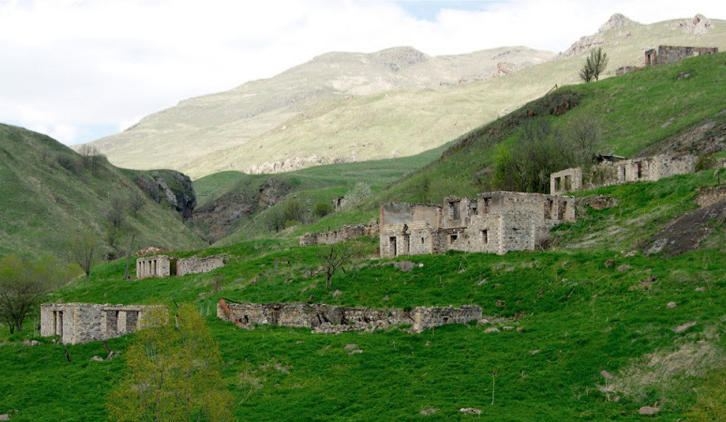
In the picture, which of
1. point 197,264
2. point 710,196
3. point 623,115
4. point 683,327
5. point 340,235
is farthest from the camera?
point 623,115

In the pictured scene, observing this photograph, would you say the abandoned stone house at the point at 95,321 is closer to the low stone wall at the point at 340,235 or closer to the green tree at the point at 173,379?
the green tree at the point at 173,379

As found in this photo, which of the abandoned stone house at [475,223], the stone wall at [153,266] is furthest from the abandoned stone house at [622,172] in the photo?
the stone wall at [153,266]

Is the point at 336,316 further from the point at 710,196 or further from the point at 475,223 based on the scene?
the point at 710,196

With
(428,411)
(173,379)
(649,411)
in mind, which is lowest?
(428,411)

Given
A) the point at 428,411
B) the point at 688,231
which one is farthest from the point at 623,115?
the point at 428,411

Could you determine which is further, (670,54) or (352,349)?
(670,54)

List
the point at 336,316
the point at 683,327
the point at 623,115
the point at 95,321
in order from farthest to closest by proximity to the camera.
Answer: the point at 623,115 < the point at 95,321 < the point at 336,316 < the point at 683,327

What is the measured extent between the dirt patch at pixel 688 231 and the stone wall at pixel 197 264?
114 ft

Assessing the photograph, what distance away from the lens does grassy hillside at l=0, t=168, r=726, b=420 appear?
118ft

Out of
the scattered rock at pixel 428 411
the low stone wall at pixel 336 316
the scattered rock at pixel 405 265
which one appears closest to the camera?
the scattered rock at pixel 428 411

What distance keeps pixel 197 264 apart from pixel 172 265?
3.50m

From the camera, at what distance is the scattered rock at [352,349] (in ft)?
141

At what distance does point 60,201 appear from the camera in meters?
157

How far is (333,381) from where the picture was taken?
1583 inches
